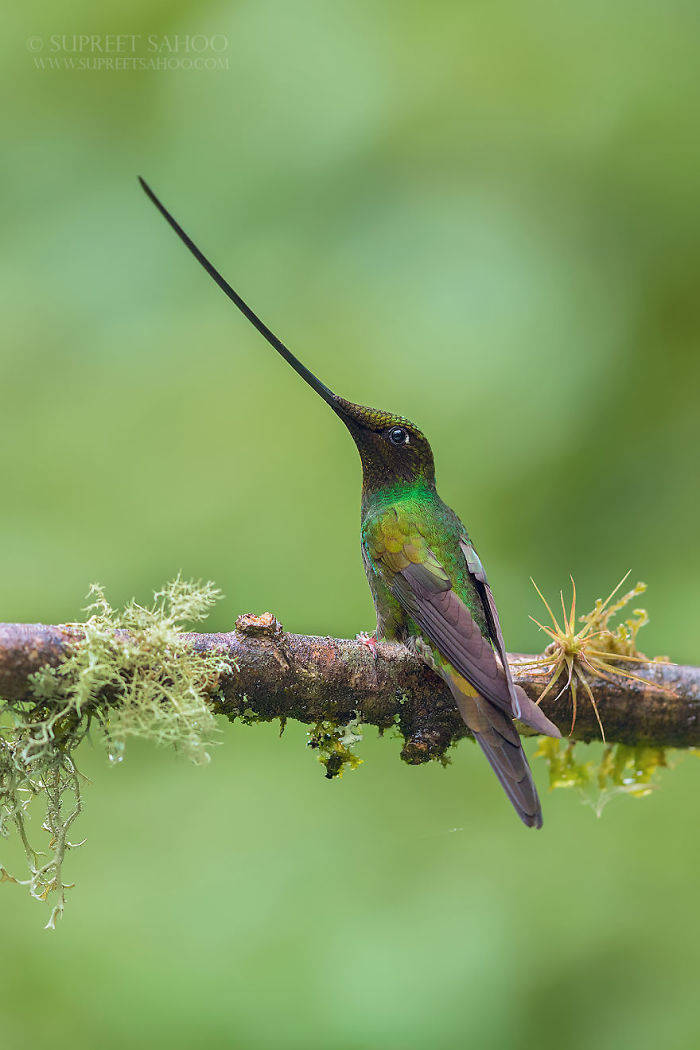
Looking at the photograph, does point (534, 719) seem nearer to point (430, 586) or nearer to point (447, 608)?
point (447, 608)

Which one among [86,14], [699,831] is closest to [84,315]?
[86,14]

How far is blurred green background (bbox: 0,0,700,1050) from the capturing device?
14.3ft

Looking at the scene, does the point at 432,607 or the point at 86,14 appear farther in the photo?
the point at 86,14

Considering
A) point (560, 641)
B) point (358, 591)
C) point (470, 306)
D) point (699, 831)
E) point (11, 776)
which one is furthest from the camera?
point (470, 306)

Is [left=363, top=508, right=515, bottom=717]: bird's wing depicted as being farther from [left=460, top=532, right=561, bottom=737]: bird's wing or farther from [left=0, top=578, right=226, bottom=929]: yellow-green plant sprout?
[left=0, top=578, right=226, bottom=929]: yellow-green plant sprout

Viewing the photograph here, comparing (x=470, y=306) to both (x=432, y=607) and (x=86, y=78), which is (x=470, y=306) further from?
(x=432, y=607)

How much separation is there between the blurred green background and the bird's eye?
4.60 ft

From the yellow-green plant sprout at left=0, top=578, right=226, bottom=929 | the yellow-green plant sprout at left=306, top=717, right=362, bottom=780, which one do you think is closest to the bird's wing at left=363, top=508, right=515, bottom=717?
the yellow-green plant sprout at left=306, top=717, right=362, bottom=780

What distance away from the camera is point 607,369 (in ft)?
19.7

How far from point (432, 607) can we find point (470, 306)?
12.2 ft

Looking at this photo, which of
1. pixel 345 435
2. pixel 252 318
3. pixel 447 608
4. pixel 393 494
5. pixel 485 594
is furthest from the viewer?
pixel 345 435

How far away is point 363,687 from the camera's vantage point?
239cm

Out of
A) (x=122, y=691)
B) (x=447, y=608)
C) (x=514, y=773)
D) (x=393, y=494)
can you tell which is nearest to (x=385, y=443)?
(x=393, y=494)

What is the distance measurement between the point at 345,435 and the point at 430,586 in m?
2.78
